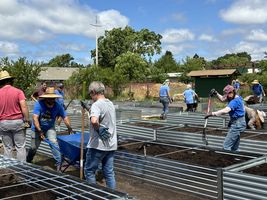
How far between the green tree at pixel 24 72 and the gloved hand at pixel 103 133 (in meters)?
20.8

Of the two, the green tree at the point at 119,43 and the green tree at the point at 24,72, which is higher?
the green tree at the point at 119,43

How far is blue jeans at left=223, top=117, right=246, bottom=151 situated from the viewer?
23.8 ft

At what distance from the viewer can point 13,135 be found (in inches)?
256

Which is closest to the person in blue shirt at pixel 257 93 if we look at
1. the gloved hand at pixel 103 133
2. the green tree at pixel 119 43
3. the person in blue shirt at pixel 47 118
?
the person in blue shirt at pixel 47 118

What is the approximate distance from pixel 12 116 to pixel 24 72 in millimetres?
19539

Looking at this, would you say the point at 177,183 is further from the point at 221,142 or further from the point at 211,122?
the point at 211,122

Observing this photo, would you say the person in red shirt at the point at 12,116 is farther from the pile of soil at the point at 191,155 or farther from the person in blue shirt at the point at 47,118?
the pile of soil at the point at 191,155

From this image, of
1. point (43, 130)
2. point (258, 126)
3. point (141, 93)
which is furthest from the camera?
point (141, 93)

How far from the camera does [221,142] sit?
27.2ft

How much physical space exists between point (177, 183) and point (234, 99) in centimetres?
214

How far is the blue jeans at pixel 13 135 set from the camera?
6379 millimetres

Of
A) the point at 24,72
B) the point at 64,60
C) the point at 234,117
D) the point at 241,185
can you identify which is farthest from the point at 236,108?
the point at 64,60

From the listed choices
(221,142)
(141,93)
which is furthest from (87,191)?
(141,93)

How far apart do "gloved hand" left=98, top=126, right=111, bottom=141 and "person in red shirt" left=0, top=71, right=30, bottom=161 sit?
1.90 m
